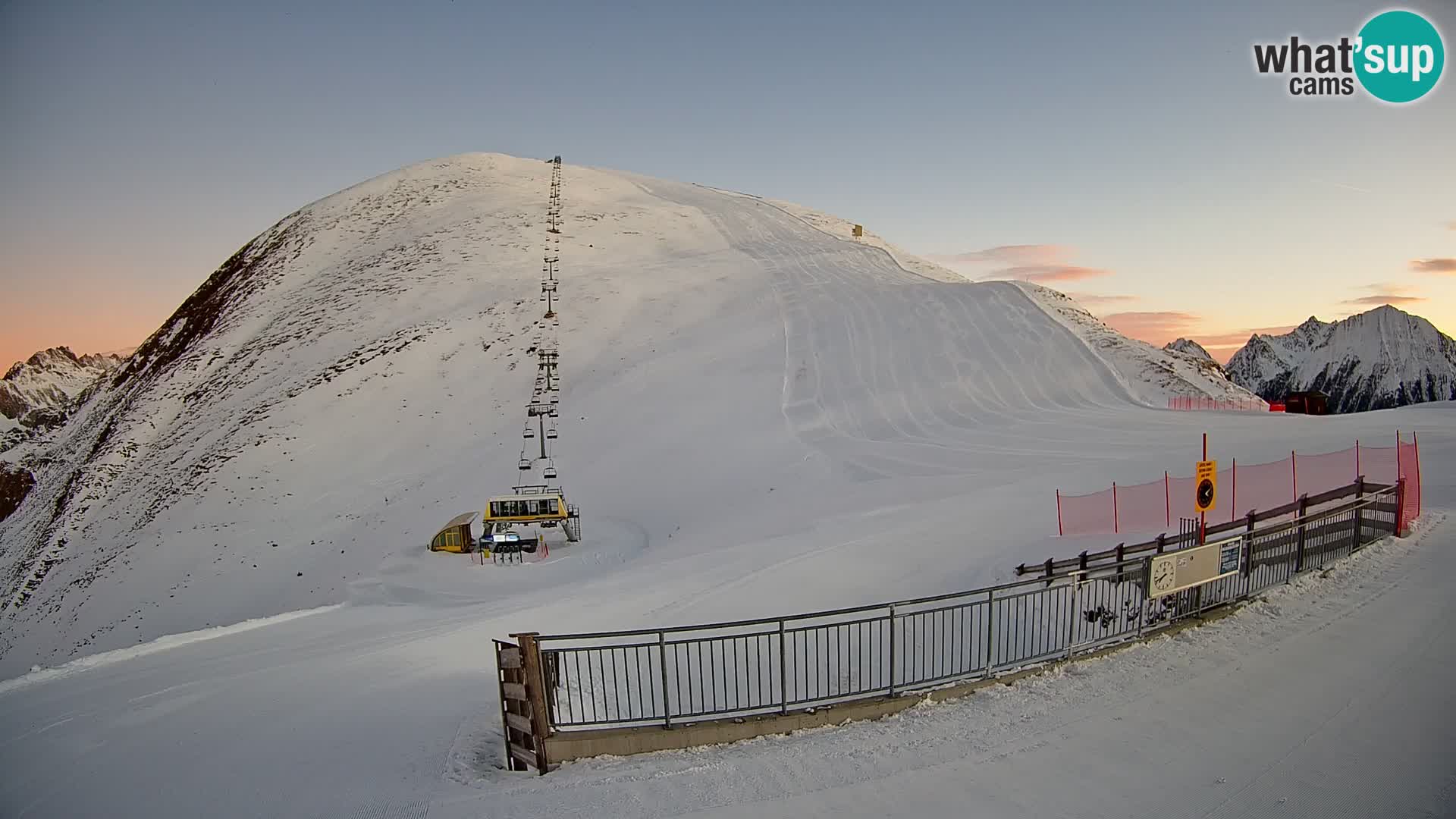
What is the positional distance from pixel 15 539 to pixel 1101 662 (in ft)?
174

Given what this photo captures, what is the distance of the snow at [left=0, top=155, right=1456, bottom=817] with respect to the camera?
25.7 feet

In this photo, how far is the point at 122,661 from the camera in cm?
1512

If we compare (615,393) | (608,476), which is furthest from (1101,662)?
(615,393)

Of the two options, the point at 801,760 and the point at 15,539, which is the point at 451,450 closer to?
the point at 15,539

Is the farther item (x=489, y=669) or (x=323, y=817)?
(x=489, y=669)

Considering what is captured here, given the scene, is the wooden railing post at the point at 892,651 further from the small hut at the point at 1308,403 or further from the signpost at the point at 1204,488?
the small hut at the point at 1308,403

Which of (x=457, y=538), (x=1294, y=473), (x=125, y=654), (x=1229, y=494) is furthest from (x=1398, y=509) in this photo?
(x=125, y=654)

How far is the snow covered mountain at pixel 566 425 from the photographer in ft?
81.3

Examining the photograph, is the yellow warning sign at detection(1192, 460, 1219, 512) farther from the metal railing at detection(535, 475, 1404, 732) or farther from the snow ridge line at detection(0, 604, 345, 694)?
the snow ridge line at detection(0, 604, 345, 694)

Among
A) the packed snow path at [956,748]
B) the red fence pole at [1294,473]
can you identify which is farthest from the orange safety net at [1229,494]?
the packed snow path at [956,748]

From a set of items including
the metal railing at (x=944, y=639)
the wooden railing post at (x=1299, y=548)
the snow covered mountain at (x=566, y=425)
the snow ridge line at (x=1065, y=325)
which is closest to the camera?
the metal railing at (x=944, y=639)

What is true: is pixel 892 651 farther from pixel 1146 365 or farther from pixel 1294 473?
pixel 1146 365

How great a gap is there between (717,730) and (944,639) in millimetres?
4044

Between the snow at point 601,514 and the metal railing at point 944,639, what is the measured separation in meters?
0.65
